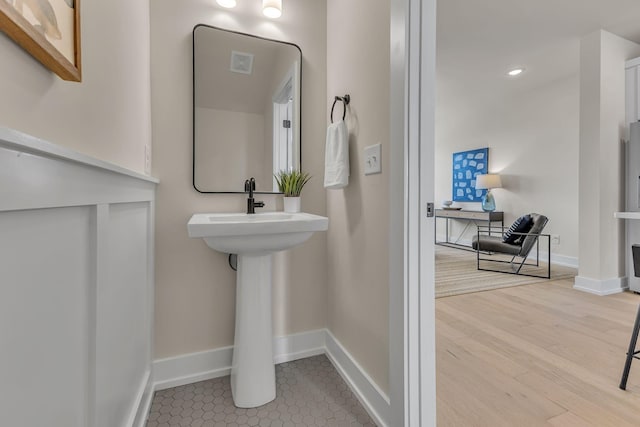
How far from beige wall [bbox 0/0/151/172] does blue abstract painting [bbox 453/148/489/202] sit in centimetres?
504

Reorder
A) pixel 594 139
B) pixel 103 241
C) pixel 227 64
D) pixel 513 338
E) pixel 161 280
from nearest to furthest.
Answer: pixel 103 241 < pixel 161 280 < pixel 227 64 < pixel 513 338 < pixel 594 139

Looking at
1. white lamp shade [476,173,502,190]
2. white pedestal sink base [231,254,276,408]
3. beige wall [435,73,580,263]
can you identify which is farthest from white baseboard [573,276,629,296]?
white pedestal sink base [231,254,276,408]

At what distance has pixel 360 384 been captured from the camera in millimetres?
1382

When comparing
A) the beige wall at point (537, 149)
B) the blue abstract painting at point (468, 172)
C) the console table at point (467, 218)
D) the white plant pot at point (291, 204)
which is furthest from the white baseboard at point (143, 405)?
the blue abstract painting at point (468, 172)

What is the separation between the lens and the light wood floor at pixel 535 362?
1.28 metres

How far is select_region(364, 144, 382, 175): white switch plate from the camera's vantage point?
125 centimetres

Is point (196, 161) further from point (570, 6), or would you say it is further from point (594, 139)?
point (594, 139)

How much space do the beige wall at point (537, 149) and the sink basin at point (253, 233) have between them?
13.8ft

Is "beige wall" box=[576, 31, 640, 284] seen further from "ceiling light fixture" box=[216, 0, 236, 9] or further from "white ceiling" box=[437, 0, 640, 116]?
"ceiling light fixture" box=[216, 0, 236, 9]

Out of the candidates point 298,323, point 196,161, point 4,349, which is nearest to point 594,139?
point 298,323

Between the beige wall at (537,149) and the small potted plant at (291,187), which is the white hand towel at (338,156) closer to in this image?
the small potted plant at (291,187)

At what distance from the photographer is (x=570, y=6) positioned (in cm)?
240

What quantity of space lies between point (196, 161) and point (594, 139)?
11.5 feet

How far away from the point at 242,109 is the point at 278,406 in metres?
1.51
